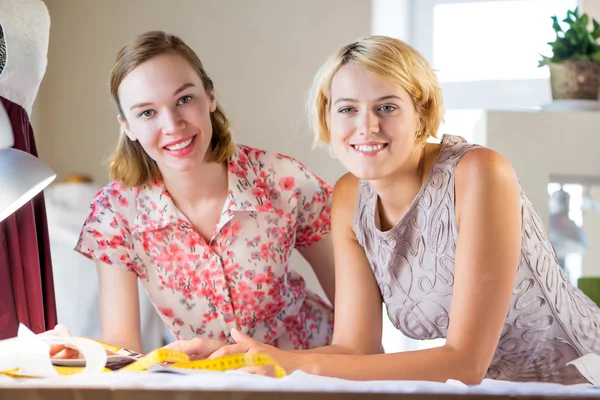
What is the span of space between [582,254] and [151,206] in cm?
128

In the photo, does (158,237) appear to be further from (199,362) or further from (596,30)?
(596,30)

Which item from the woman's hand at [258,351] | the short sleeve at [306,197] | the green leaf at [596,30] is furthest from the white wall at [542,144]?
the woman's hand at [258,351]

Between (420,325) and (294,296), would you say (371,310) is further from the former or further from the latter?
(294,296)

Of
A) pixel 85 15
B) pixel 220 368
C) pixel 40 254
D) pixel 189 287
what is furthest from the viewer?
pixel 85 15

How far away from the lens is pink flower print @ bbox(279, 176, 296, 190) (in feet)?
4.75

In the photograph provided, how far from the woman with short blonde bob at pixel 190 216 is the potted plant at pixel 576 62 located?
89 cm

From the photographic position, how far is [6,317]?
1.18 metres

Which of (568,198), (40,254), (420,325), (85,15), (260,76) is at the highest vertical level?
(85,15)

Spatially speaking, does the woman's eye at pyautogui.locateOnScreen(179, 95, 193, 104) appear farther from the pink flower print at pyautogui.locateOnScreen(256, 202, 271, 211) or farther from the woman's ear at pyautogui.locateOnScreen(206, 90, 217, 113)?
the pink flower print at pyautogui.locateOnScreen(256, 202, 271, 211)

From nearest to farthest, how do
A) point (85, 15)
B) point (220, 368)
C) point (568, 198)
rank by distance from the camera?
1. point (220, 368)
2. point (568, 198)
3. point (85, 15)

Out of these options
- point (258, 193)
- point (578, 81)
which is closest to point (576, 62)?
point (578, 81)

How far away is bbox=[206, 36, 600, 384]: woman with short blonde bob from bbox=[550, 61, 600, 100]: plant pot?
92 centimetres

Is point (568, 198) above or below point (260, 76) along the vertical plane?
below

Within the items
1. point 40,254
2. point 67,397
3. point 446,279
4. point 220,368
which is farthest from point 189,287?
point 67,397
